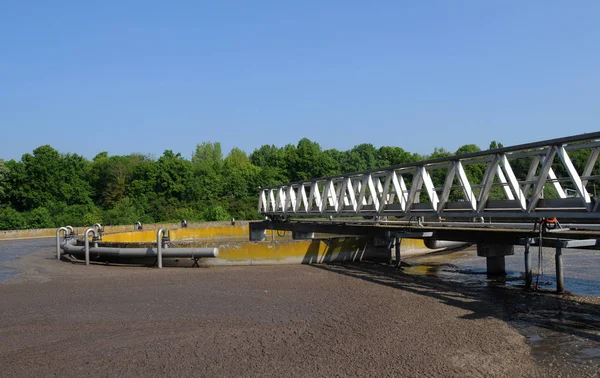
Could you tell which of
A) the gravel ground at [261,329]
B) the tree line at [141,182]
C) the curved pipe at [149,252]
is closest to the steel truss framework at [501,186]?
the gravel ground at [261,329]

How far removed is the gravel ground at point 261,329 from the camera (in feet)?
19.4

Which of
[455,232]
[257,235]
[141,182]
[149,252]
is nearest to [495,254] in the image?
[455,232]

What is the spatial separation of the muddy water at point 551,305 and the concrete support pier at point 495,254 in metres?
0.23

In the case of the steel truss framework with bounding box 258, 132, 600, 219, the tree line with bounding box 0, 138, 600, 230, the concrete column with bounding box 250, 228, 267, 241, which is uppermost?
the tree line with bounding box 0, 138, 600, 230

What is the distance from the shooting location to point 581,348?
6.60m

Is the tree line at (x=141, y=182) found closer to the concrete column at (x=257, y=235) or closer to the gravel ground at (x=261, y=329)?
the concrete column at (x=257, y=235)

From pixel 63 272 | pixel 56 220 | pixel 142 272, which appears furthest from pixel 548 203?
pixel 56 220

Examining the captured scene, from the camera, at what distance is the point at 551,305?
9320 mm

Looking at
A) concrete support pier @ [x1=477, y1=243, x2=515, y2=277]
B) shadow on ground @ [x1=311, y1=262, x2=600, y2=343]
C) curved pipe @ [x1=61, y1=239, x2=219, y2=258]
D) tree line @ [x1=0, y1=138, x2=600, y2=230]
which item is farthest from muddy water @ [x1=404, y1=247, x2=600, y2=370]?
tree line @ [x1=0, y1=138, x2=600, y2=230]

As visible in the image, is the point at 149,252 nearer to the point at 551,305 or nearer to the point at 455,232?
the point at 455,232

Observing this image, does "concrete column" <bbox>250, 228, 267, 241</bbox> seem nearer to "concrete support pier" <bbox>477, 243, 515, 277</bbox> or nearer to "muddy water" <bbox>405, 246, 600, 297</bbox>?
"muddy water" <bbox>405, 246, 600, 297</bbox>

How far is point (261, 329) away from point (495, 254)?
759 cm

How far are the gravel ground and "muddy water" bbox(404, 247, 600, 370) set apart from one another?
273 millimetres

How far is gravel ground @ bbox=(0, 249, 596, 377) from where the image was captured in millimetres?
5926
